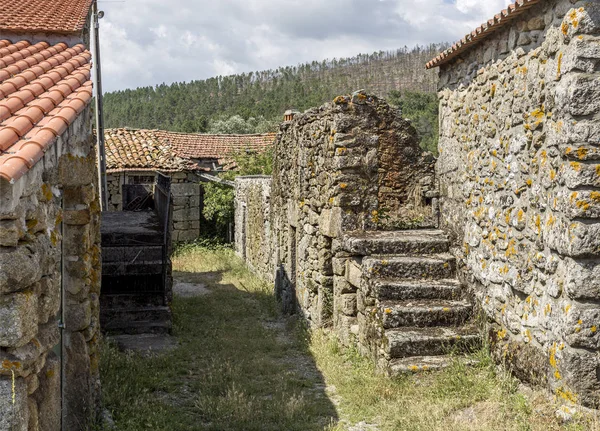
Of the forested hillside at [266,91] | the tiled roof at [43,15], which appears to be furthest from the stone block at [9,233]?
the forested hillside at [266,91]

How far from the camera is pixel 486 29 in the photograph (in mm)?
5652

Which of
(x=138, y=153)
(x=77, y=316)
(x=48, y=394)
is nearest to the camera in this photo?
(x=48, y=394)

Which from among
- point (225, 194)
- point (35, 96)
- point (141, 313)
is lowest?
point (141, 313)

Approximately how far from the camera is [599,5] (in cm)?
426

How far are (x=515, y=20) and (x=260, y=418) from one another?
4207mm

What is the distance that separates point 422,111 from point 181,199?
54.1 feet

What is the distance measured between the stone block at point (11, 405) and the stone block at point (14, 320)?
0.65 ft

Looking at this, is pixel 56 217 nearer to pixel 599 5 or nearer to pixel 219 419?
pixel 219 419

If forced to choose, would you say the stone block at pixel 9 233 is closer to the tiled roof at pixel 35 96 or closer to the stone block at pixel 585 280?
A: the tiled roof at pixel 35 96

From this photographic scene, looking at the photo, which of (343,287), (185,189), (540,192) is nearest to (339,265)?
(343,287)

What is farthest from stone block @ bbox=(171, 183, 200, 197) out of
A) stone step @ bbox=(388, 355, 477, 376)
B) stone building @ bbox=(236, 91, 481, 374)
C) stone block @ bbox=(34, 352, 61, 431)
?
stone block @ bbox=(34, 352, 61, 431)

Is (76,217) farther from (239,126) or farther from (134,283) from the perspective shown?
(239,126)

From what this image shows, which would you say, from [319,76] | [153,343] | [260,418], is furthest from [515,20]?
[319,76]

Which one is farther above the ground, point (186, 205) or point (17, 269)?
point (186, 205)
